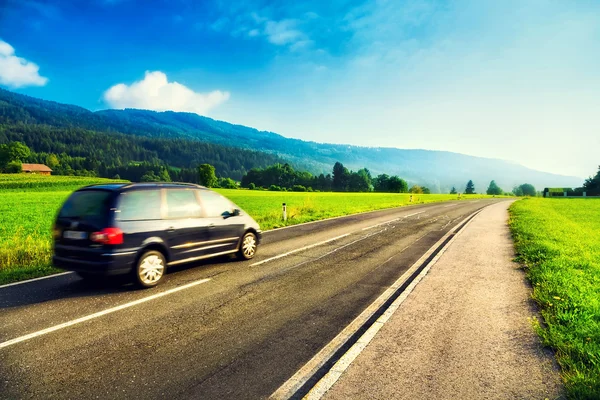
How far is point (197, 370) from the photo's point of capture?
11.5 ft

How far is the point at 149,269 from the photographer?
249 inches

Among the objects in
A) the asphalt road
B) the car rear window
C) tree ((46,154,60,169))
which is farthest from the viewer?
tree ((46,154,60,169))

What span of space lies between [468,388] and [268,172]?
122 metres

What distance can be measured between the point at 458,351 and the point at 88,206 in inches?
256

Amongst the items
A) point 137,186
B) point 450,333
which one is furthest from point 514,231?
point 137,186

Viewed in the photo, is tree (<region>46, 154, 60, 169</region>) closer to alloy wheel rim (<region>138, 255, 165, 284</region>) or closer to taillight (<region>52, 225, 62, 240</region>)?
taillight (<region>52, 225, 62, 240</region>)

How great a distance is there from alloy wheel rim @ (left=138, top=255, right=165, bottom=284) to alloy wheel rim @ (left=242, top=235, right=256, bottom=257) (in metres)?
2.42

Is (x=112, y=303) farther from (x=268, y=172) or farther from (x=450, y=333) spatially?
(x=268, y=172)

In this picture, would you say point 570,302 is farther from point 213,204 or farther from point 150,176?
point 150,176

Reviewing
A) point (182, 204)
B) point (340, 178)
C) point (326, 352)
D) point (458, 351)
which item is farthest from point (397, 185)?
point (326, 352)

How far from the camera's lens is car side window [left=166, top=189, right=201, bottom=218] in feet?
22.7

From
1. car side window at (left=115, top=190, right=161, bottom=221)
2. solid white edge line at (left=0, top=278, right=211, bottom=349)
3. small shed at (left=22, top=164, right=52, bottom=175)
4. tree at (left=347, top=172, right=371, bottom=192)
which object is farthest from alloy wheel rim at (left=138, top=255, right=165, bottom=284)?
small shed at (left=22, top=164, right=52, bottom=175)

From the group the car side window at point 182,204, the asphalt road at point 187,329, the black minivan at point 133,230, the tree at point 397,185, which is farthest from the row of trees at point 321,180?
the asphalt road at point 187,329

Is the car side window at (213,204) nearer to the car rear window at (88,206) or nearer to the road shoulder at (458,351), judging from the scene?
the car rear window at (88,206)
